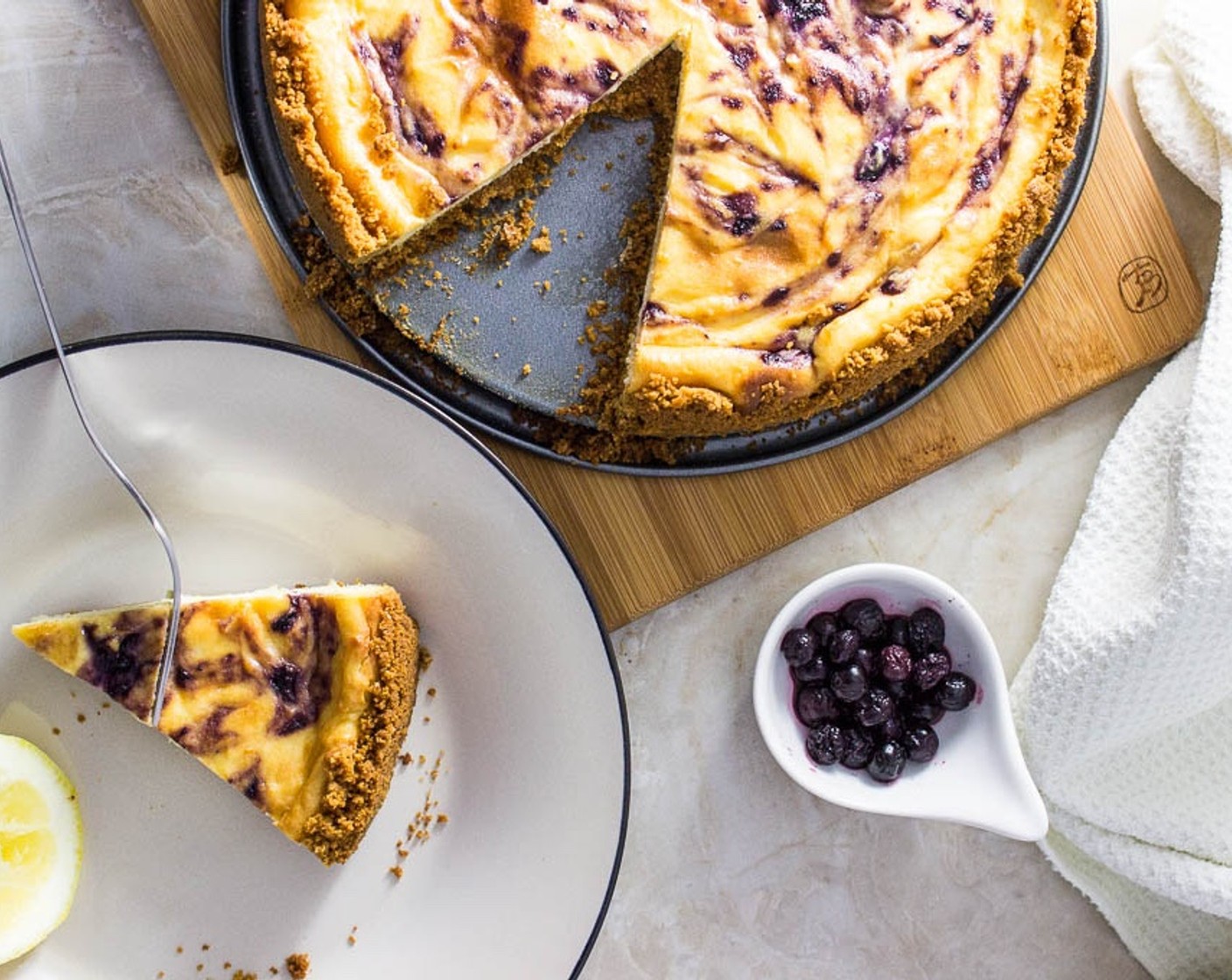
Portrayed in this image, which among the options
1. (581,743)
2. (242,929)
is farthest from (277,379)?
(242,929)

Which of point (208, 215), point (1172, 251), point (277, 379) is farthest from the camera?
point (1172, 251)

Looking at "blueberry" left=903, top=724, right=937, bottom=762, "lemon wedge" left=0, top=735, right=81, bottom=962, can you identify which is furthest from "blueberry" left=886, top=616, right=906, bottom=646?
"lemon wedge" left=0, top=735, right=81, bottom=962

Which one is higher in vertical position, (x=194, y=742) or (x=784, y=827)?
(x=194, y=742)

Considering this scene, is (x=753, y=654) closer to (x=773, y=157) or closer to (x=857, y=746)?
(x=857, y=746)

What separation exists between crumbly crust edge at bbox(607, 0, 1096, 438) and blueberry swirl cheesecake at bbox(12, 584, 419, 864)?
0.86 m

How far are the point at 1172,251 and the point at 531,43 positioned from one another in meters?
1.85

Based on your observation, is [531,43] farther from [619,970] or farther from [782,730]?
[619,970]

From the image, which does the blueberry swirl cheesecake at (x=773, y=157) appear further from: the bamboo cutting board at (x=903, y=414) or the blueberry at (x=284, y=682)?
the blueberry at (x=284, y=682)

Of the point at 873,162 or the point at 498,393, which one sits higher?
the point at 873,162

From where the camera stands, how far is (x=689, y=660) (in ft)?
11.2

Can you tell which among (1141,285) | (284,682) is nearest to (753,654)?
(284,682)

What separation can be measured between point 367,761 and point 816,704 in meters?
1.16

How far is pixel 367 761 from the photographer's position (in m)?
2.97

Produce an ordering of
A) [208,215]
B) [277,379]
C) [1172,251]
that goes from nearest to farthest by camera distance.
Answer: [277,379] → [208,215] → [1172,251]
